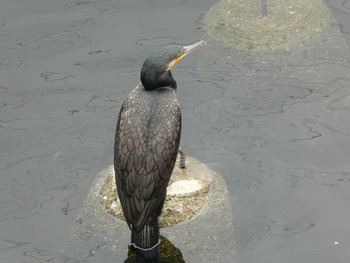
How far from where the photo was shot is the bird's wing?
730cm

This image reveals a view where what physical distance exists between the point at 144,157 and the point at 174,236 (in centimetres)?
81

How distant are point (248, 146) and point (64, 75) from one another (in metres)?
2.30

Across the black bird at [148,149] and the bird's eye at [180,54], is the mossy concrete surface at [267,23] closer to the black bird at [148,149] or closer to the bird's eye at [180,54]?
the bird's eye at [180,54]

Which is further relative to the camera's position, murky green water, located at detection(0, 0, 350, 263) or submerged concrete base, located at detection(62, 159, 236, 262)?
murky green water, located at detection(0, 0, 350, 263)

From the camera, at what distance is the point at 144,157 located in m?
7.36

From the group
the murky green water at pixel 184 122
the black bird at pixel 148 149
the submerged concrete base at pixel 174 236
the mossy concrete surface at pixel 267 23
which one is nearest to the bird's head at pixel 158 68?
the black bird at pixel 148 149

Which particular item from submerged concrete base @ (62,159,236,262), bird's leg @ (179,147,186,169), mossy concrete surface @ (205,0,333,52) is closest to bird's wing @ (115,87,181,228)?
submerged concrete base @ (62,159,236,262)

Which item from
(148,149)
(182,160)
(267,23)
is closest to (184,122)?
(182,160)

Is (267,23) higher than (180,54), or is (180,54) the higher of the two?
(180,54)

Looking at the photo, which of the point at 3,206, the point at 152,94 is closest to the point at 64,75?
the point at 3,206

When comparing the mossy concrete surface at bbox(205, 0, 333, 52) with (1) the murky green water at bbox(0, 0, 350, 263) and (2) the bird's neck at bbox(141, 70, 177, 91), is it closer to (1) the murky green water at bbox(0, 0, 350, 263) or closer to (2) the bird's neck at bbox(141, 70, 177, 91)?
(1) the murky green water at bbox(0, 0, 350, 263)

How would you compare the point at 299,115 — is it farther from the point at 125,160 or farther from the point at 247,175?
the point at 125,160

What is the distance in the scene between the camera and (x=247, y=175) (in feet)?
28.9

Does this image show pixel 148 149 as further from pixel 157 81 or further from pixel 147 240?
pixel 147 240
